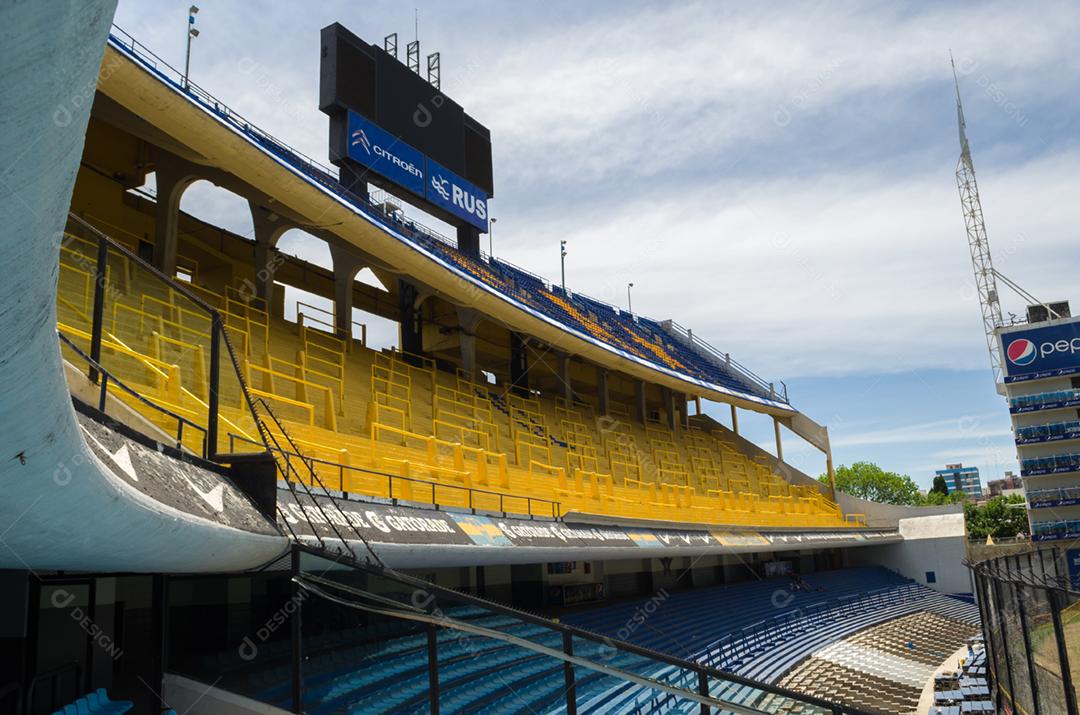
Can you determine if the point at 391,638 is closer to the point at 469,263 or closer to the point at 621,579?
the point at 621,579

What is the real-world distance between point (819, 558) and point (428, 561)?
31.8 meters

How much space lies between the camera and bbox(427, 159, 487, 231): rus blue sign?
25.2 meters

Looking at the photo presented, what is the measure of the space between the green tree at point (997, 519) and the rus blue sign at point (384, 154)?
216ft

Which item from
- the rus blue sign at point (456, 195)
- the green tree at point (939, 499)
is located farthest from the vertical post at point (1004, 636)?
the green tree at point (939, 499)

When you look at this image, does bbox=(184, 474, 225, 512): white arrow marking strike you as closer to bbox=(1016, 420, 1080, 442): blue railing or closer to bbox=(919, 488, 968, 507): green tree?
bbox=(1016, 420, 1080, 442): blue railing

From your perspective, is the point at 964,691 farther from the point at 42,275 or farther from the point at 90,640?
the point at 42,275

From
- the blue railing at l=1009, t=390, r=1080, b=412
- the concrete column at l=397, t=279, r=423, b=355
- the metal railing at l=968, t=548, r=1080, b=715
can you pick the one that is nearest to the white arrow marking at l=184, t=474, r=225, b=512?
the metal railing at l=968, t=548, r=1080, b=715

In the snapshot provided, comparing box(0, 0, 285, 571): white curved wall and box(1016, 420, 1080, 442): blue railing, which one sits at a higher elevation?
box(1016, 420, 1080, 442): blue railing

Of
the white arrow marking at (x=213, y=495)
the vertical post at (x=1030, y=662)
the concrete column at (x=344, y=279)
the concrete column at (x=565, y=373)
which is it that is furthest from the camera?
the concrete column at (x=565, y=373)

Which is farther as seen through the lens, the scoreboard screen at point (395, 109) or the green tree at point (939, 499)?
the green tree at point (939, 499)

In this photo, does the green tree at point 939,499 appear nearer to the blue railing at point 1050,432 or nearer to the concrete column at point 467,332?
the blue railing at point 1050,432

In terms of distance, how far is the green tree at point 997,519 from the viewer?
238ft

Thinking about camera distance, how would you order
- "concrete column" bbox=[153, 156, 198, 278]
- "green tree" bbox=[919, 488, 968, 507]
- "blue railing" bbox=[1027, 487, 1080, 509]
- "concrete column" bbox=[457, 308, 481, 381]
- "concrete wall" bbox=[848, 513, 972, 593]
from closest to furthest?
"concrete column" bbox=[153, 156, 198, 278], "concrete column" bbox=[457, 308, 481, 381], "concrete wall" bbox=[848, 513, 972, 593], "blue railing" bbox=[1027, 487, 1080, 509], "green tree" bbox=[919, 488, 968, 507]

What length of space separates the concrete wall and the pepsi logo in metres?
14.7
